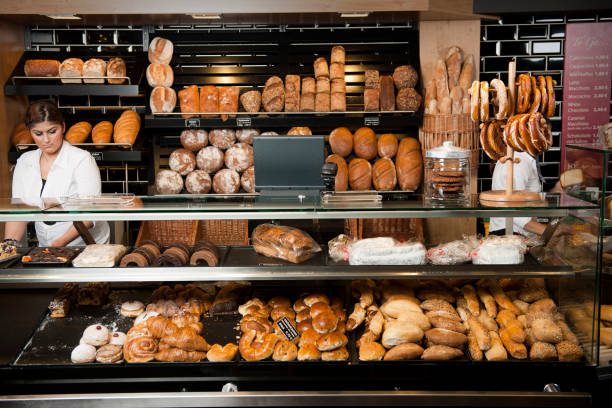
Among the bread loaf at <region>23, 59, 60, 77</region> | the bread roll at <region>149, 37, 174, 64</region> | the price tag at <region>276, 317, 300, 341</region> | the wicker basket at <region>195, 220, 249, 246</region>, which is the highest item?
the bread roll at <region>149, 37, 174, 64</region>

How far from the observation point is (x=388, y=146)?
4250 mm

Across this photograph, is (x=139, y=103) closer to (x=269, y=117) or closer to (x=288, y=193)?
(x=269, y=117)

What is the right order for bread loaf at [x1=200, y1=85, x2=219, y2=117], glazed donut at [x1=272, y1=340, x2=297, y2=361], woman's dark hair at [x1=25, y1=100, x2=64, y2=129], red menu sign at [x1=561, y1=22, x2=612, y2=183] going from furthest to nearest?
red menu sign at [x1=561, y1=22, x2=612, y2=183]
bread loaf at [x1=200, y1=85, x2=219, y2=117]
woman's dark hair at [x1=25, y1=100, x2=64, y2=129]
glazed donut at [x1=272, y1=340, x2=297, y2=361]

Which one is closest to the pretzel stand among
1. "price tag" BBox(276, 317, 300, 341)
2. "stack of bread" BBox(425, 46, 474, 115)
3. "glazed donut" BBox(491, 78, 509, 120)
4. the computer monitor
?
"glazed donut" BBox(491, 78, 509, 120)

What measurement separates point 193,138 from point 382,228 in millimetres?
2509

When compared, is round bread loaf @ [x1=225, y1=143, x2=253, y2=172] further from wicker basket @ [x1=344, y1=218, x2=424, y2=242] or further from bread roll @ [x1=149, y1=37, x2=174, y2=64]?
wicker basket @ [x1=344, y1=218, x2=424, y2=242]

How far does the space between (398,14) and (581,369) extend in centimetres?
298

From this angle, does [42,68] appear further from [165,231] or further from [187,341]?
[187,341]

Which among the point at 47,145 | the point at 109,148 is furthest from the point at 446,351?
the point at 109,148

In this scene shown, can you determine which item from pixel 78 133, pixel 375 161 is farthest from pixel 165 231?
pixel 375 161

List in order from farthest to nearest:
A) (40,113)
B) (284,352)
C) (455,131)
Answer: (455,131) < (40,113) < (284,352)

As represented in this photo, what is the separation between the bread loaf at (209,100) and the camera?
4195mm

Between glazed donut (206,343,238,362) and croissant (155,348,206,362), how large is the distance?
Answer: 0.04m

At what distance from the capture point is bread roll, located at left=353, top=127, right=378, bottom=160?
13.9ft
